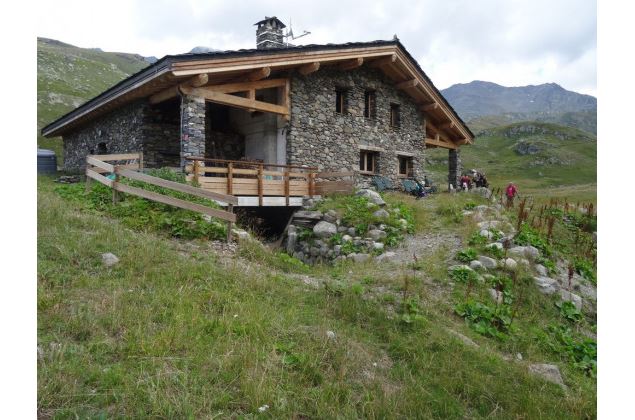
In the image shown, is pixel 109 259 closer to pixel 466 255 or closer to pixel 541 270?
pixel 466 255

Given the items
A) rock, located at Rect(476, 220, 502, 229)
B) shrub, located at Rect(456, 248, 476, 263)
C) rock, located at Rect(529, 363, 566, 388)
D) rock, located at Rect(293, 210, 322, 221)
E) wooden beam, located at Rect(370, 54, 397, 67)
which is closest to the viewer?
rock, located at Rect(529, 363, 566, 388)

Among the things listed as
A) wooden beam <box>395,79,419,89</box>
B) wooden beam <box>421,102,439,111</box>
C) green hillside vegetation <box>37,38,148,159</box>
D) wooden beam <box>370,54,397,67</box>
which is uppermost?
green hillside vegetation <box>37,38,148,159</box>

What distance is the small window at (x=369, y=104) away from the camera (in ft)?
61.2

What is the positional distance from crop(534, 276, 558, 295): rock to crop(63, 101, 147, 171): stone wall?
1295 cm

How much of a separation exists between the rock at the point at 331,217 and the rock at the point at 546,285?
574cm

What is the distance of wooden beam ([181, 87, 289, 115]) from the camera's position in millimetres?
12352

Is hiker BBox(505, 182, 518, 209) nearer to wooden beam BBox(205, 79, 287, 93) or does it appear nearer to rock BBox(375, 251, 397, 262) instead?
rock BBox(375, 251, 397, 262)

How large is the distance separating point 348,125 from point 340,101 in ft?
3.97

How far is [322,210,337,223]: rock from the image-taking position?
1234 cm

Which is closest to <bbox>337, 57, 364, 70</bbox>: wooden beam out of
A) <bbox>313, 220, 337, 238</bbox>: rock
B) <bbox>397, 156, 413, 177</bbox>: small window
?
<bbox>397, 156, 413, 177</bbox>: small window

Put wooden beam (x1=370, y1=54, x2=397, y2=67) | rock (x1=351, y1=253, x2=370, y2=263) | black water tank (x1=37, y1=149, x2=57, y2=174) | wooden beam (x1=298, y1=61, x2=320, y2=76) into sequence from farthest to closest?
black water tank (x1=37, y1=149, x2=57, y2=174) → wooden beam (x1=370, y1=54, x2=397, y2=67) → wooden beam (x1=298, y1=61, x2=320, y2=76) → rock (x1=351, y1=253, x2=370, y2=263)

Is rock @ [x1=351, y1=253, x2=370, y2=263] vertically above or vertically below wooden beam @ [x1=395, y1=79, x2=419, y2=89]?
below

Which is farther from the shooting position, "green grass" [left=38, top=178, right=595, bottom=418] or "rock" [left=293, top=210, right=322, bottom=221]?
"rock" [left=293, top=210, right=322, bottom=221]
